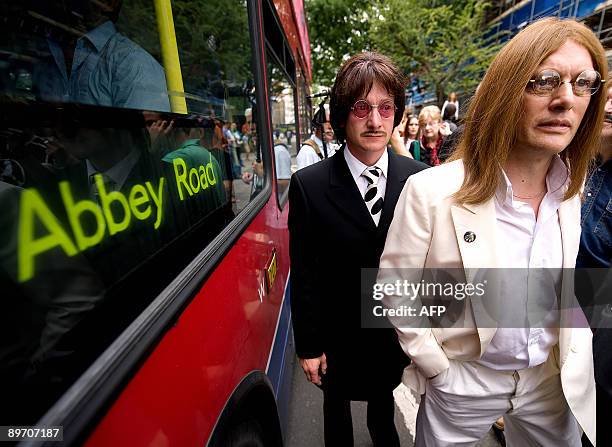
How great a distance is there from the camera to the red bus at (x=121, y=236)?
500 millimetres

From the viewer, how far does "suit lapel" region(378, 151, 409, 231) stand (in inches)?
51.7

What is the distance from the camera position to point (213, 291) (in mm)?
958

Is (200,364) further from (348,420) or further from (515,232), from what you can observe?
(348,420)

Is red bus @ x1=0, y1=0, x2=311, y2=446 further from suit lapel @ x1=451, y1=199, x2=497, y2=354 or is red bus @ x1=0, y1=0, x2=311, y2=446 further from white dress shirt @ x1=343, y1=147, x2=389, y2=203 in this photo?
suit lapel @ x1=451, y1=199, x2=497, y2=354

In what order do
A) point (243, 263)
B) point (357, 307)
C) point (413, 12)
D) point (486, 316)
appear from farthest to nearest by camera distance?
point (413, 12), point (357, 307), point (243, 263), point (486, 316)

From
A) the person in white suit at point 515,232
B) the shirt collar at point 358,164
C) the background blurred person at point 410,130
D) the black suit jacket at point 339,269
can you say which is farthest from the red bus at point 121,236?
the background blurred person at point 410,130

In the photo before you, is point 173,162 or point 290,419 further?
point 290,419

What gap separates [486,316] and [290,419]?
1726mm

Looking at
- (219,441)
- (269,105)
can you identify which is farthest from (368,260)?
(269,105)

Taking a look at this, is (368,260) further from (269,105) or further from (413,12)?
(413,12)

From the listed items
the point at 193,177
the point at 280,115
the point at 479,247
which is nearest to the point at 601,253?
the point at 479,247

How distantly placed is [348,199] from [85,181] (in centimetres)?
92

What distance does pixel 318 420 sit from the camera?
2.23 meters

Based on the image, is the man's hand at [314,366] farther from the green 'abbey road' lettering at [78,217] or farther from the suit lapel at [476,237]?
the green 'abbey road' lettering at [78,217]
